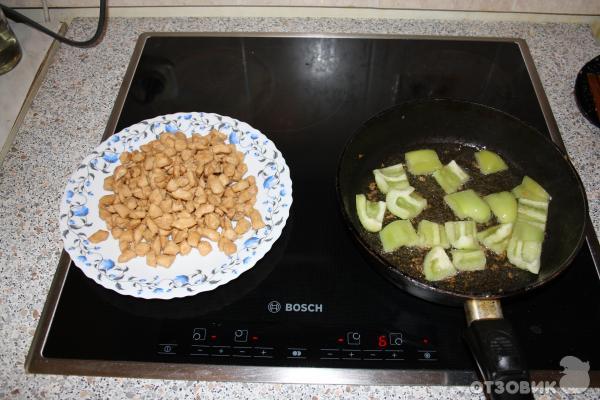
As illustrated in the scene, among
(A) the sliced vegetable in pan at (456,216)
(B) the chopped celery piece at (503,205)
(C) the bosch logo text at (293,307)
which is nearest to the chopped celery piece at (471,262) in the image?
(A) the sliced vegetable in pan at (456,216)

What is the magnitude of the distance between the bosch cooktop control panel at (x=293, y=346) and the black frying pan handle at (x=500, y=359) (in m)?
0.11

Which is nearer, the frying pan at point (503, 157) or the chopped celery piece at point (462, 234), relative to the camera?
the frying pan at point (503, 157)

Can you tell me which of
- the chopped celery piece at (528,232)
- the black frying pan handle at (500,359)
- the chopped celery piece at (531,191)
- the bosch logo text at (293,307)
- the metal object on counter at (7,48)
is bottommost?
the bosch logo text at (293,307)

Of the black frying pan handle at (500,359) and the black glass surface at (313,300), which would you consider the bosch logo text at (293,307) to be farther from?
the black frying pan handle at (500,359)

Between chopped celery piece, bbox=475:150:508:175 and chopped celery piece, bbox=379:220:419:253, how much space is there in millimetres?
205

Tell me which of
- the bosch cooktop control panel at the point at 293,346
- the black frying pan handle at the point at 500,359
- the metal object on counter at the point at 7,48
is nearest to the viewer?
the black frying pan handle at the point at 500,359

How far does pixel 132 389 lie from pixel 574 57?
1083 millimetres

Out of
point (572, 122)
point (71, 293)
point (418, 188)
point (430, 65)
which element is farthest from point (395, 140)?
point (71, 293)

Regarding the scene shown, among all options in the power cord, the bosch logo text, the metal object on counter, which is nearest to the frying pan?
the bosch logo text

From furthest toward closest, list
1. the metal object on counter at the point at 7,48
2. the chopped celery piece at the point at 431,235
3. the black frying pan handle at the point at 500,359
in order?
the metal object on counter at the point at 7,48, the chopped celery piece at the point at 431,235, the black frying pan handle at the point at 500,359

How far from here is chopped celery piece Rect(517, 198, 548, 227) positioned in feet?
2.48

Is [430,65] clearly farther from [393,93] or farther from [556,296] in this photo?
[556,296]

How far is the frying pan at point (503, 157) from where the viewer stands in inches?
21.4

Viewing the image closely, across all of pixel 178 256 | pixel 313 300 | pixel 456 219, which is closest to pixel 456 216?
pixel 456 219
